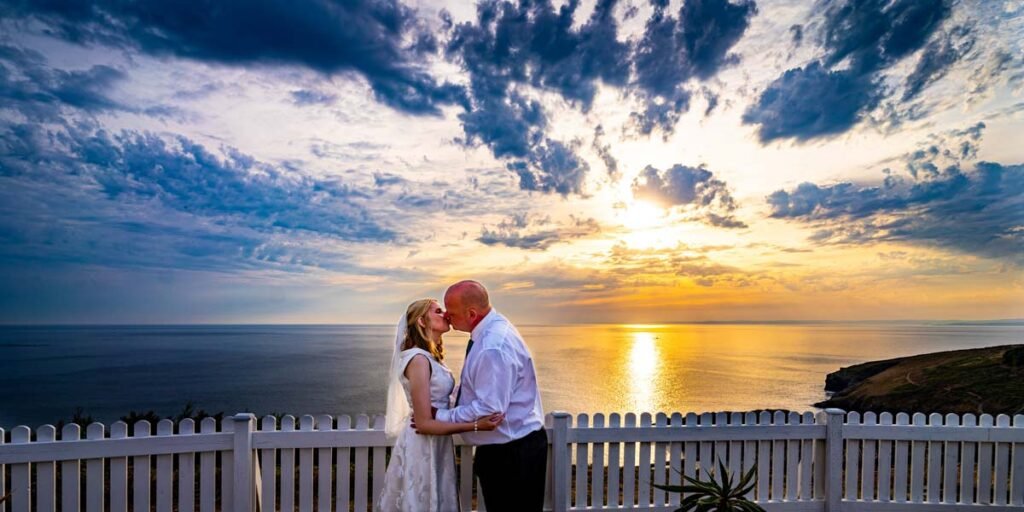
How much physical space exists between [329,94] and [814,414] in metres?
19.0

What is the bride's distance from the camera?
11.0 ft

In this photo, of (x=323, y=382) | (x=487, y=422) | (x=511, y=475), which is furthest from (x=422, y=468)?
(x=323, y=382)

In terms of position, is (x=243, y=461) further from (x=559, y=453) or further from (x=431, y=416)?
(x=559, y=453)

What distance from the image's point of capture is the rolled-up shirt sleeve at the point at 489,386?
3.24m

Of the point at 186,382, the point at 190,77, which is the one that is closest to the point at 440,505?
the point at 190,77

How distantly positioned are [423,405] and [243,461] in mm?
1911

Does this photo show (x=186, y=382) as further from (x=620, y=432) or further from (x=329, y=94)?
(x=620, y=432)

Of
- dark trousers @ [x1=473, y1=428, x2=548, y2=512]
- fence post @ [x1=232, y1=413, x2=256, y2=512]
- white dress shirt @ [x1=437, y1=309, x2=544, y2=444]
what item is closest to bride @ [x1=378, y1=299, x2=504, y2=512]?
white dress shirt @ [x1=437, y1=309, x2=544, y2=444]

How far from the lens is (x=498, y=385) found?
3.27 m

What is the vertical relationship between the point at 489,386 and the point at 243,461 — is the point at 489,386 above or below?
above

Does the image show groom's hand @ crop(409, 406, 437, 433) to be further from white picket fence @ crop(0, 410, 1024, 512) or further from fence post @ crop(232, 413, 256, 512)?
fence post @ crop(232, 413, 256, 512)

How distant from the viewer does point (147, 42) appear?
2591cm

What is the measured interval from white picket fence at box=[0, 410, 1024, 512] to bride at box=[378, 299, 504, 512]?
2.60 feet

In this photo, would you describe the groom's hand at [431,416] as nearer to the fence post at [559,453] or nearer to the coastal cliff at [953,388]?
the fence post at [559,453]
